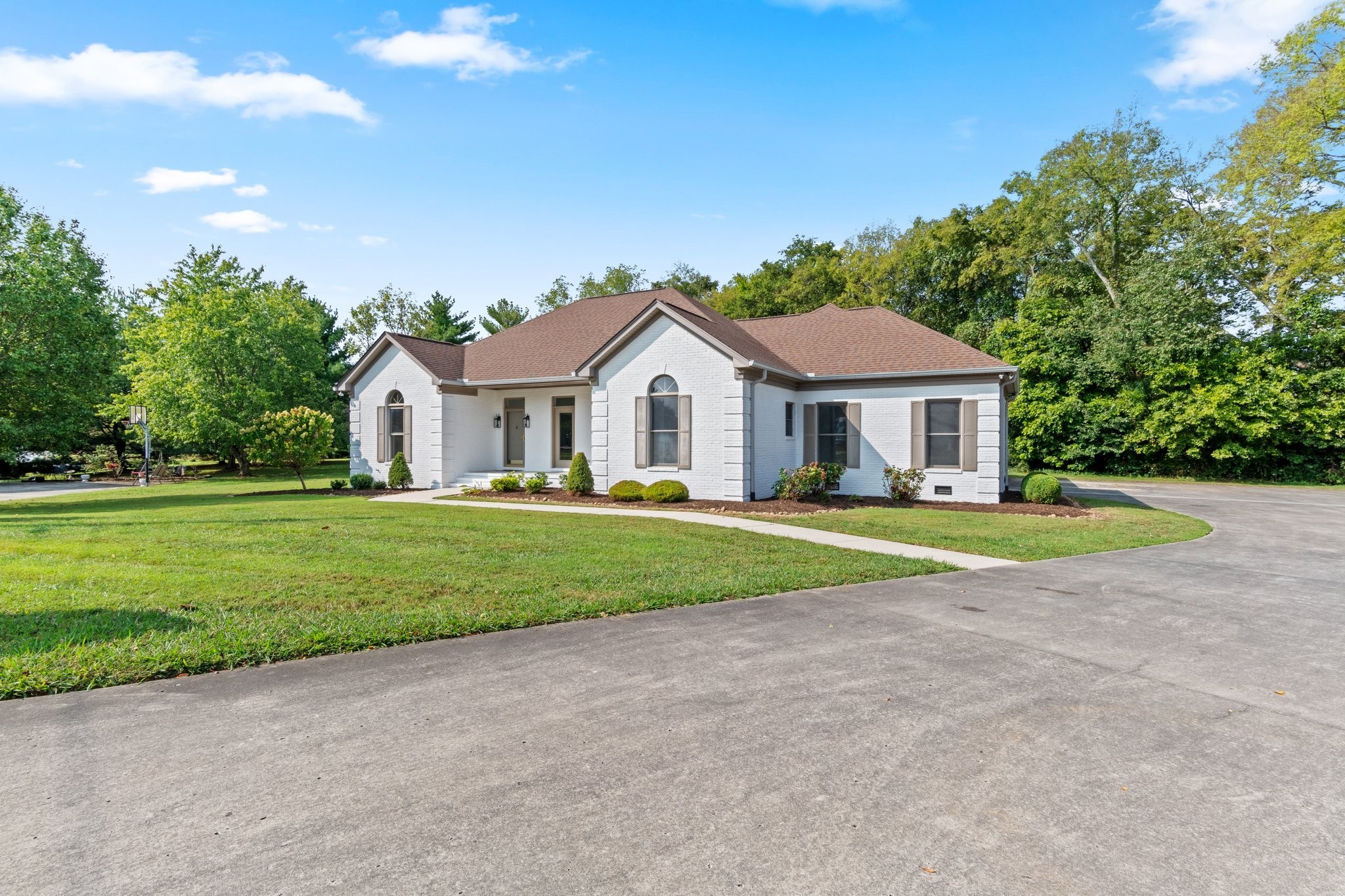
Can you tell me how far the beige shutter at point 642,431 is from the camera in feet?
→ 56.5

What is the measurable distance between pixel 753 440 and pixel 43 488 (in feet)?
83.0

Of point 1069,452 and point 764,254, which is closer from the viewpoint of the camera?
point 1069,452

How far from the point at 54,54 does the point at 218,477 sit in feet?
70.0

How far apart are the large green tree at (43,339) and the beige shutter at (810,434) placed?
21387mm

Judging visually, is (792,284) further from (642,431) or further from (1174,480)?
(642,431)

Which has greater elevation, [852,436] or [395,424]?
[395,424]

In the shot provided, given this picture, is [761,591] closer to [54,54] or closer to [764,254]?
[54,54]

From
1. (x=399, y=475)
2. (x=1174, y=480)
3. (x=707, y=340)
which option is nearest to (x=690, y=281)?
(x=1174, y=480)

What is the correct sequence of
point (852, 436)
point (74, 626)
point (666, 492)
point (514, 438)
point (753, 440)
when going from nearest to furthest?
point (74, 626), point (666, 492), point (753, 440), point (852, 436), point (514, 438)

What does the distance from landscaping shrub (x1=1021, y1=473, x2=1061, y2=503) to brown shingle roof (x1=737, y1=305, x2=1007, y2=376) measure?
10.0 ft

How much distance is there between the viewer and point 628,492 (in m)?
16.6

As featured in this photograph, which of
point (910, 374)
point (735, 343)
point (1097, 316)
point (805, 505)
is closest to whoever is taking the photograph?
point (805, 505)

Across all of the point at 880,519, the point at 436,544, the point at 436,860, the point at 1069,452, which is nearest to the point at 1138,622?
the point at 436,860

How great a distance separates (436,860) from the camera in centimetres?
260
